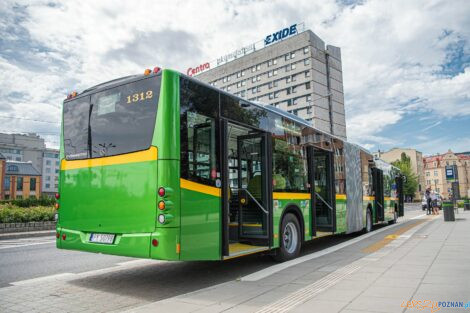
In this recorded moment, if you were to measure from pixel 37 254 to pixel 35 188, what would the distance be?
85878 mm

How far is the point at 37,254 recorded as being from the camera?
9.38 meters

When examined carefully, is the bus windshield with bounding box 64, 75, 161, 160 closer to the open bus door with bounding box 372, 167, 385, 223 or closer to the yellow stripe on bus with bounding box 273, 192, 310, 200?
the yellow stripe on bus with bounding box 273, 192, 310, 200

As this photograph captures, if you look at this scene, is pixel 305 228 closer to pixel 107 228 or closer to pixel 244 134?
pixel 244 134

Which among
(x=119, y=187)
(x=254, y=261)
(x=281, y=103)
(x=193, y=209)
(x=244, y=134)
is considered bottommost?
(x=254, y=261)

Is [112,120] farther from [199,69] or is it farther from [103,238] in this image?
[199,69]

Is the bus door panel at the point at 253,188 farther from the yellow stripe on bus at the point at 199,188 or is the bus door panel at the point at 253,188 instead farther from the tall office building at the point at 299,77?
the tall office building at the point at 299,77

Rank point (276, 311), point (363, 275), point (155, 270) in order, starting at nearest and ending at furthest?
1. point (276, 311)
2. point (363, 275)
3. point (155, 270)

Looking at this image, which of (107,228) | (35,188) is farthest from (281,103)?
(107,228)

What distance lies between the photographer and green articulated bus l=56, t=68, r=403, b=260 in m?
5.28

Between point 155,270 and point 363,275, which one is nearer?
point 363,275

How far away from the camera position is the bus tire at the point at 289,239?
7689 mm

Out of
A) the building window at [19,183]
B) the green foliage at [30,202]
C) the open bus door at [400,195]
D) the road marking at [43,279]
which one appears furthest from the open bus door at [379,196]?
the building window at [19,183]

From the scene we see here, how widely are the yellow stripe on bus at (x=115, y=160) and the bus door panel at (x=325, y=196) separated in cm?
571

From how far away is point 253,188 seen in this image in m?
7.67
